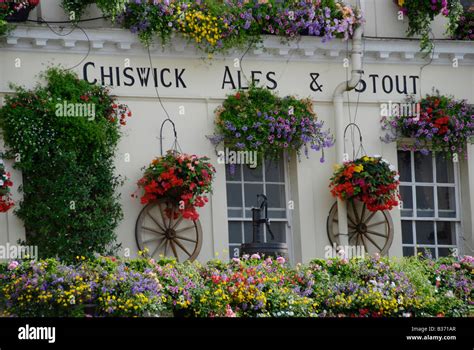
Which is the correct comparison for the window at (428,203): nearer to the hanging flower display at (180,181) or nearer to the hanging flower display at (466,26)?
the hanging flower display at (466,26)

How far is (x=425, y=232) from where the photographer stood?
2089 cm

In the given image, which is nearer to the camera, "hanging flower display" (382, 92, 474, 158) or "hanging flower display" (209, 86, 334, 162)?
"hanging flower display" (209, 86, 334, 162)

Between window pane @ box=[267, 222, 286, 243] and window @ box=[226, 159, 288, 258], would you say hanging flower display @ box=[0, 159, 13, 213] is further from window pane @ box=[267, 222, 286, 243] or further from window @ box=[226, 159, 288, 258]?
window pane @ box=[267, 222, 286, 243]

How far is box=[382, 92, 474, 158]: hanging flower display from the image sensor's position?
806 inches

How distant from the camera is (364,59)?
2072 cm

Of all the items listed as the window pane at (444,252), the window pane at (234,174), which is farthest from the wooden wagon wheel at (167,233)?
the window pane at (444,252)

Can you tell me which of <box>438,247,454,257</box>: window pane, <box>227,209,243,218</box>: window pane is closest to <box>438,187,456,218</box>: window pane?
<box>438,247,454,257</box>: window pane

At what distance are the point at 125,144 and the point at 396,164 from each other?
3992 mm

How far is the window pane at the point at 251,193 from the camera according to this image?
2000cm

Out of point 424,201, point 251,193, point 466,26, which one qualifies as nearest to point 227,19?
point 251,193

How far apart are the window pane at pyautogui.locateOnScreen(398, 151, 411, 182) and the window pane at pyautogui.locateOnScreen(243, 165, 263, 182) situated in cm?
211

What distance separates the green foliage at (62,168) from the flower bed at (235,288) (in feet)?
1.87

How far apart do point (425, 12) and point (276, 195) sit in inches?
135

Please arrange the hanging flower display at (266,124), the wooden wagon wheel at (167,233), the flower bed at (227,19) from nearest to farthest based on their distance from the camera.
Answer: the wooden wagon wheel at (167,233) < the flower bed at (227,19) < the hanging flower display at (266,124)
